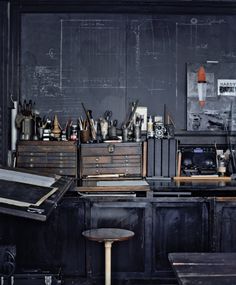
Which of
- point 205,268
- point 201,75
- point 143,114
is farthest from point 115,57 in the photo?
point 205,268

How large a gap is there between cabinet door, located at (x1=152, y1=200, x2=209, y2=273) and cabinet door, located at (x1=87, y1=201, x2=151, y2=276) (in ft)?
0.33

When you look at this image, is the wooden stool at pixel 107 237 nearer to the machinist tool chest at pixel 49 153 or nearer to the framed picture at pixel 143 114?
the machinist tool chest at pixel 49 153

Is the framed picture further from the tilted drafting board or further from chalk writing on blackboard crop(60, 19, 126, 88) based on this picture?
the tilted drafting board

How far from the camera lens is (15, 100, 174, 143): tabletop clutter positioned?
17.3ft

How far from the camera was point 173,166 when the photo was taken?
525 centimetres

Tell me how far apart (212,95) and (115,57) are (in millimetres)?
1148

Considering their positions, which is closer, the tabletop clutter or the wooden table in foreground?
the wooden table in foreground

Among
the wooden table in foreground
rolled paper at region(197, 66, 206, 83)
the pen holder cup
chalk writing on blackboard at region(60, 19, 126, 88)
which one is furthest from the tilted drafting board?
rolled paper at region(197, 66, 206, 83)

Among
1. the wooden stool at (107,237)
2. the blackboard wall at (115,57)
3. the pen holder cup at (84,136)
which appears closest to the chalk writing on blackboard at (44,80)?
the blackboard wall at (115,57)

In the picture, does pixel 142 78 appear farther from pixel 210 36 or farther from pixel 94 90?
pixel 210 36

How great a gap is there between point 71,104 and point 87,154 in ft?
2.31

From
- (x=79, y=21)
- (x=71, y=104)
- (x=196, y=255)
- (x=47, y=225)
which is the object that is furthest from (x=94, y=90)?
(x=196, y=255)

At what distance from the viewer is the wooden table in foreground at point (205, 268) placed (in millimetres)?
2404

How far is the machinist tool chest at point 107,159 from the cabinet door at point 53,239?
0.69 meters
